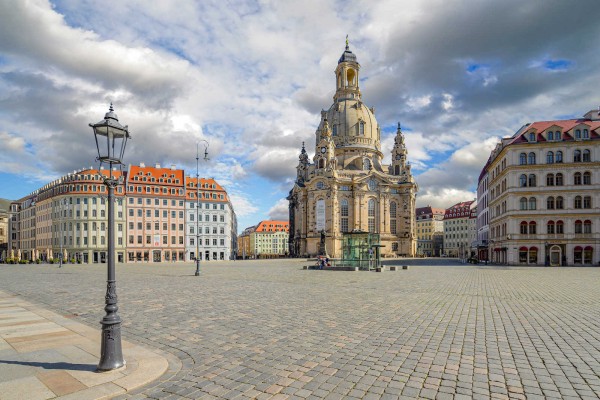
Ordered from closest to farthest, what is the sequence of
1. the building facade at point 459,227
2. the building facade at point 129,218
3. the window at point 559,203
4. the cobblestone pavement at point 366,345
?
the cobblestone pavement at point 366,345 → the window at point 559,203 → the building facade at point 129,218 → the building facade at point 459,227

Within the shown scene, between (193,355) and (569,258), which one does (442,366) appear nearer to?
(193,355)

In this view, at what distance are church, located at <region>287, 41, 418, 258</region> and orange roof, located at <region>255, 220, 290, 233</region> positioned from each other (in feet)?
236

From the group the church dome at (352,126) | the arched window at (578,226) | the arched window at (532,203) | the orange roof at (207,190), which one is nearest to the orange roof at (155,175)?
the orange roof at (207,190)

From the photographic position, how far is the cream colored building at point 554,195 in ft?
178

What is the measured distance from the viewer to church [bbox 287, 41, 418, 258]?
98.3 metres

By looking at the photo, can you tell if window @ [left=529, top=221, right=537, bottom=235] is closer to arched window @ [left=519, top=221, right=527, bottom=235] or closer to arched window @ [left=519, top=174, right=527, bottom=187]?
arched window @ [left=519, top=221, right=527, bottom=235]

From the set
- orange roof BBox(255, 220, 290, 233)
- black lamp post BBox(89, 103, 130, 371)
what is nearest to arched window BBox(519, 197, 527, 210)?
black lamp post BBox(89, 103, 130, 371)

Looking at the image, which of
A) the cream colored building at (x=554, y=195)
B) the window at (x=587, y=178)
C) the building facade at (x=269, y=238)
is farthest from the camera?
the building facade at (x=269, y=238)

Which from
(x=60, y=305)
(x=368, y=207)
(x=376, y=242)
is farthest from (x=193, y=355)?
(x=368, y=207)

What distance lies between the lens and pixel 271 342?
Result: 9.59m

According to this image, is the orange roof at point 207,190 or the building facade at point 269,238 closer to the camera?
the orange roof at point 207,190

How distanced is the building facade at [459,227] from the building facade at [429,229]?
6.65 meters

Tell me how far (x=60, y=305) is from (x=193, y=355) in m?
10.3

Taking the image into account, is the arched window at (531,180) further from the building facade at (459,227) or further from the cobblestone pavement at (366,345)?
the building facade at (459,227)
